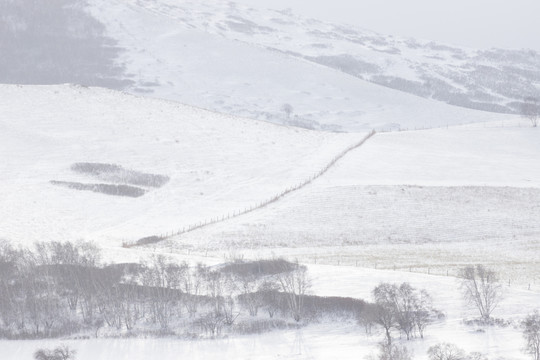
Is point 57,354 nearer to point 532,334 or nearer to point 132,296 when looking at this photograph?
point 132,296

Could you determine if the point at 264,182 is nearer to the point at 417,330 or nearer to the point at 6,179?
the point at 6,179

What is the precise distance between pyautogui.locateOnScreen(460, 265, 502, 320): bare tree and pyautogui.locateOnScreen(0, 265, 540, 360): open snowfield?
2.17 ft

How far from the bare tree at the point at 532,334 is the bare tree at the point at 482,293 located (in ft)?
9.65

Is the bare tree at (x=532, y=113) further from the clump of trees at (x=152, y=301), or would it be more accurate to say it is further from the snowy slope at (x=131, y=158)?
the clump of trees at (x=152, y=301)

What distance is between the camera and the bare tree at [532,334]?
45.3m

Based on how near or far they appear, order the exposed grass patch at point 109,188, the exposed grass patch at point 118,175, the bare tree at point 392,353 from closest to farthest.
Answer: the bare tree at point 392,353
the exposed grass patch at point 109,188
the exposed grass patch at point 118,175

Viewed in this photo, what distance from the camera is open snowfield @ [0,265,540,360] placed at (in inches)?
1965

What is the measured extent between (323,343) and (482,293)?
11.6m

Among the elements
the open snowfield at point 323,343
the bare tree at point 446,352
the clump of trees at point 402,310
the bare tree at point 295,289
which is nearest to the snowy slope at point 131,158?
the bare tree at point 295,289

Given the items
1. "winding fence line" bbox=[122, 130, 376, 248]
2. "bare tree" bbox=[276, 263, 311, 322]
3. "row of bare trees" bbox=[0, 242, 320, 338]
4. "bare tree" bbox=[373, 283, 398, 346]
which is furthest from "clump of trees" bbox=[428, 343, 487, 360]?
"winding fence line" bbox=[122, 130, 376, 248]

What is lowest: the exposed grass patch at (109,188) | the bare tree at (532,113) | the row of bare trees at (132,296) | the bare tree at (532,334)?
the bare tree at (532,334)

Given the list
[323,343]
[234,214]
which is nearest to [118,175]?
[234,214]

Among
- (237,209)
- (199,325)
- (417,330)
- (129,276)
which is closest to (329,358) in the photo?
(417,330)

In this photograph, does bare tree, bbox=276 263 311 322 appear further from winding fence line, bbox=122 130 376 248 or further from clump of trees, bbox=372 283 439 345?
winding fence line, bbox=122 130 376 248
